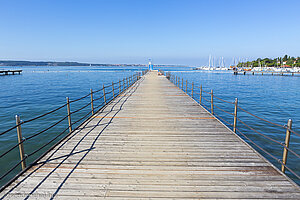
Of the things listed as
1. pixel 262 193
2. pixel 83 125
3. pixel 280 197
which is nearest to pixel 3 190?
pixel 83 125

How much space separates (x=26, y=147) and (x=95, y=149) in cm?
570

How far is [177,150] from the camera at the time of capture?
4500 millimetres

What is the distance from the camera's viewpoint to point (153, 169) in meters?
3.65

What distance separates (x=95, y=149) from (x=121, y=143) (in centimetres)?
73

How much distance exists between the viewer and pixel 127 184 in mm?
3184

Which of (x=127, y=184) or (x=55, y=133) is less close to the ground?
(x=127, y=184)

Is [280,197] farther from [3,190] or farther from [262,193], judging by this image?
[3,190]

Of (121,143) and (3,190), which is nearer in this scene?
(3,190)

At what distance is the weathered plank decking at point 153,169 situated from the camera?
299 cm

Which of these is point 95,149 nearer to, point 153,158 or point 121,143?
point 121,143

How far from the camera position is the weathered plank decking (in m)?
2.99

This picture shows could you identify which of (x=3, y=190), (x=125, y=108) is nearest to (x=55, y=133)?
(x=125, y=108)

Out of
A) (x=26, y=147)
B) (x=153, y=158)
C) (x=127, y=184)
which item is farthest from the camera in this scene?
(x=26, y=147)

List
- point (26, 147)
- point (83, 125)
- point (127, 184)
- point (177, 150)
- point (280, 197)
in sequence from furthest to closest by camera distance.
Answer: point (26, 147) → point (83, 125) → point (177, 150) → point (127, 184) → point (280, 197)
